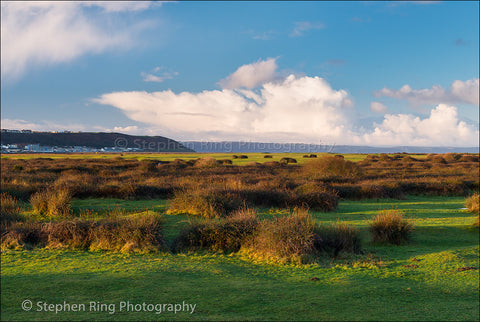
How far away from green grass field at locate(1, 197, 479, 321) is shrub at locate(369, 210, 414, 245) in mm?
677

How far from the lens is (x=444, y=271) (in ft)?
27.7

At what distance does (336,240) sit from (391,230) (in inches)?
84.6

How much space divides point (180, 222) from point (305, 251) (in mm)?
5520

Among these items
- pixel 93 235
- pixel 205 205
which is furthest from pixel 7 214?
pixel 205 205

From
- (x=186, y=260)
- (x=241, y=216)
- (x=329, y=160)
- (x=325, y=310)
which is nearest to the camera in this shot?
(x=325, y=310)

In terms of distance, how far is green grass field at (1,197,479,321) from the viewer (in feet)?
19.1

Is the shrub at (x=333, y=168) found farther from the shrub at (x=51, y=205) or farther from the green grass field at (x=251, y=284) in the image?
the green grass field at (x=251, y=284)

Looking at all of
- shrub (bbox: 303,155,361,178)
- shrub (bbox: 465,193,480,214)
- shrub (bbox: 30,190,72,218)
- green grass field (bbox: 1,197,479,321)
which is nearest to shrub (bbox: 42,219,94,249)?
green grass field (bbox: 1,197,479,321)

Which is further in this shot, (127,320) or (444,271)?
(444,271)

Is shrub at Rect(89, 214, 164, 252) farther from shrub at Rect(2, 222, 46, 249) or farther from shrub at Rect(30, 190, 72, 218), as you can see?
shrub at Rect(30, 190, 72, 218)

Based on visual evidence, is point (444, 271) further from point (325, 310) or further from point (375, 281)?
point (325, 310)

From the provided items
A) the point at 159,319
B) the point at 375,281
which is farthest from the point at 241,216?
the point at 159,319

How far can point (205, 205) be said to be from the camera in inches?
598

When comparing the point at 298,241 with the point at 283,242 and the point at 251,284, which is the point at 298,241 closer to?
the point at 283,242
